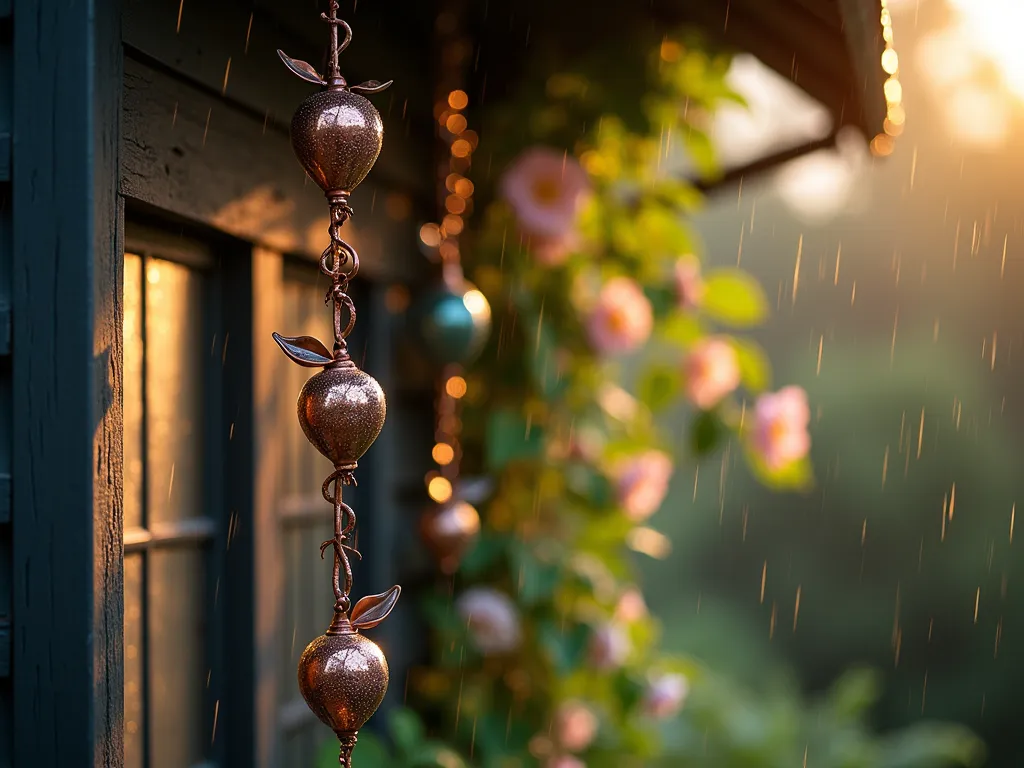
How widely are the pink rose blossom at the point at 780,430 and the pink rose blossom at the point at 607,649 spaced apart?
19.1 inches

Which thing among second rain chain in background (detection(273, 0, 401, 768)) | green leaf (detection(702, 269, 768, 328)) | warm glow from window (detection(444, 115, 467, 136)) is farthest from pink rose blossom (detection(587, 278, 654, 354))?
second rain chain in background (detection(273, 0, 401, 768))

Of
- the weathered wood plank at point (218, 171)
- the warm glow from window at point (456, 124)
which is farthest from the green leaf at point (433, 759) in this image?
the warm glow from window at point (456, 124)

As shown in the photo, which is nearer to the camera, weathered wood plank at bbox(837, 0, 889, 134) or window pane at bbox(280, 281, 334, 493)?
weathered wood plank at bbox(837, 0, 889, 134)

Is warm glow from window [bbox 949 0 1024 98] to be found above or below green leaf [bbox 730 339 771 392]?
above

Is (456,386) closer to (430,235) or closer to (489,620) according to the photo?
(430,235)

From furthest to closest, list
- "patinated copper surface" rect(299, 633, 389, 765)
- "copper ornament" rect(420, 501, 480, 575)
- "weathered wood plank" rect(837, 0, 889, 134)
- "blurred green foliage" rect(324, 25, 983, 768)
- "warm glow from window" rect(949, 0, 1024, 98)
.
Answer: "warm glow from window" rect(949, 0, 1024, 98)
"blurred green foliage" rect(324, 25, 983, 768)
"copper ornament" rect(420, 501, 480, 575)
"weathered wood plank" rect(837, 0, 889, 134)
"patinated copper surface" rect(299, 633, 389, 765)

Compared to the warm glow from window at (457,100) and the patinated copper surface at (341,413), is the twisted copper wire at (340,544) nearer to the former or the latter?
the patinated copper surface at (341,413)

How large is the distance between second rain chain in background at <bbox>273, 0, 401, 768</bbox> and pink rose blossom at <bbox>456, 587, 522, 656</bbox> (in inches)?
38.5

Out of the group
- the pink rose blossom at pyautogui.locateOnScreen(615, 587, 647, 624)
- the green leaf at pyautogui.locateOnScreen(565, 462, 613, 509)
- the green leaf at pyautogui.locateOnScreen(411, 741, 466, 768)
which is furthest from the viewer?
the pink rose blossom at pyautogui.locateOnScreen(615, 587, 647, 624)

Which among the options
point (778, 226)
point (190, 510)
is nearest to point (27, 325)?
point (190, 510)

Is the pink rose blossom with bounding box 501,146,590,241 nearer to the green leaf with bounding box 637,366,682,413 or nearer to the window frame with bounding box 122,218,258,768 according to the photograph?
the green leaf with bounding box 637,366,682,413

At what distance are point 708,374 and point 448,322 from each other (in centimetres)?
65

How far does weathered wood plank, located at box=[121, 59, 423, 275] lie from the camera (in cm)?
108

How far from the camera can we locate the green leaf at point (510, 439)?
6.02 ft
